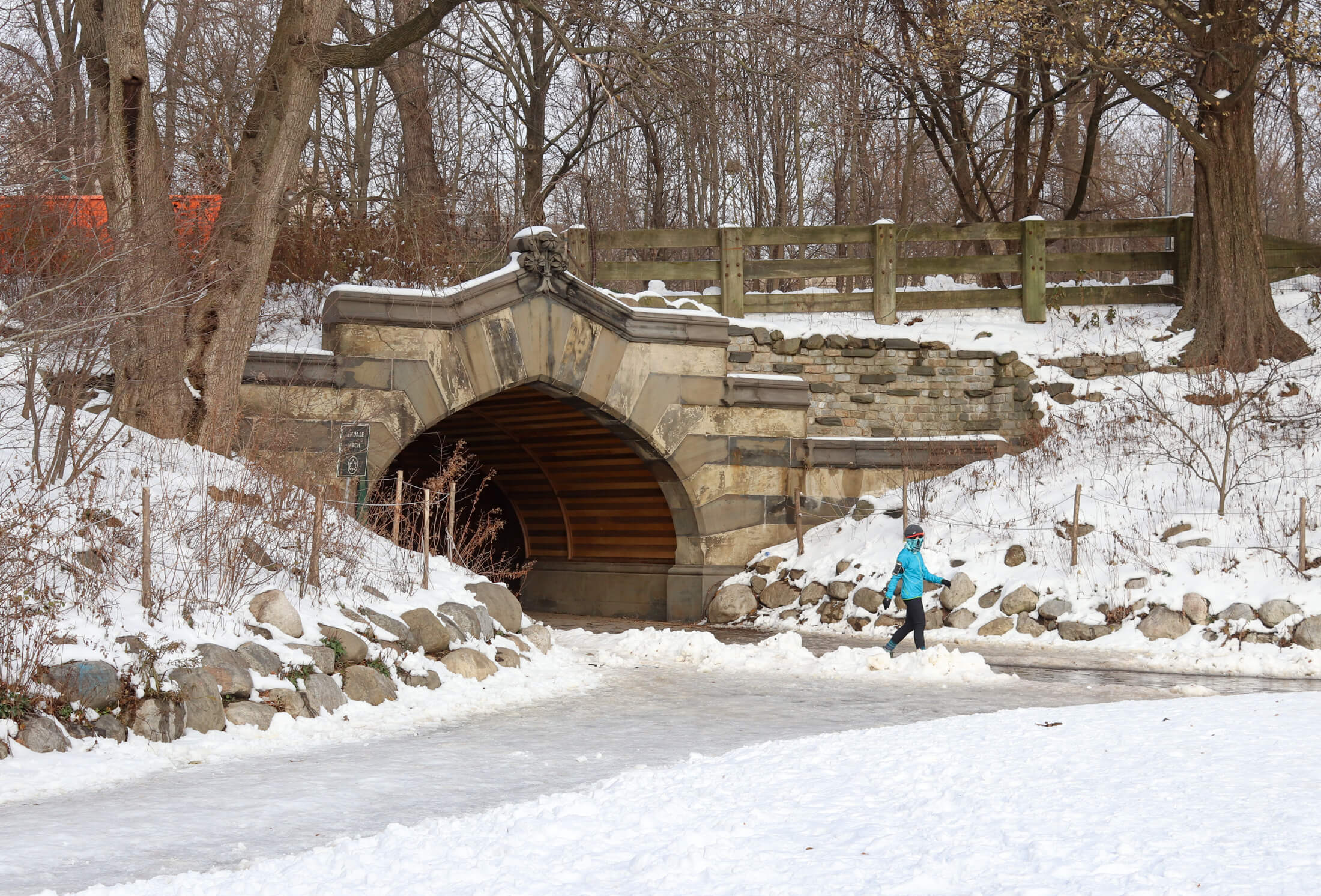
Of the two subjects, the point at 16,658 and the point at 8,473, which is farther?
the point at 8,473

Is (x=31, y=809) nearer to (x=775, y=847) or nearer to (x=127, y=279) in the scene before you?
(x=775, y=847)

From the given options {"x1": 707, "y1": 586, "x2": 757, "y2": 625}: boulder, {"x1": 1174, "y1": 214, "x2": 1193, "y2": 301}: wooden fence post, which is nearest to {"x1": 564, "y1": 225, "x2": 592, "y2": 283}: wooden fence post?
{"x1": 707, "y1": 586, "x2": 757, "y2": 625}: boulder

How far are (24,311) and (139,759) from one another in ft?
13.7

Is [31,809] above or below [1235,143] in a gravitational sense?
below

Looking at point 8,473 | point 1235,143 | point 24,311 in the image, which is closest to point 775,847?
point 8,473

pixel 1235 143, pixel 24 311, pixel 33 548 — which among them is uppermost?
pixel 1235 143

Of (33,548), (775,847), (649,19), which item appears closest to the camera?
(775,847)

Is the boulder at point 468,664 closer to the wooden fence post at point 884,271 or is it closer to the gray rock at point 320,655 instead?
the gray rock at point 320,655

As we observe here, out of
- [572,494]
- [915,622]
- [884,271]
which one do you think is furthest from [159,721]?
[884,271]

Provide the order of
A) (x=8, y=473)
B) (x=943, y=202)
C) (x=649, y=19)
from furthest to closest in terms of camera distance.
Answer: (x=943, y=202)
(x=649, y=19)
(x=8, y=473)

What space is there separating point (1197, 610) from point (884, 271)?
7.39 meters

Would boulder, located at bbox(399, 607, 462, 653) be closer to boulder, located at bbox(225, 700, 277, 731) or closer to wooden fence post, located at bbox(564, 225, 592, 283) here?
boulder, located at bbox(225, 700, 277, 731)

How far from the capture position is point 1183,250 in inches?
720

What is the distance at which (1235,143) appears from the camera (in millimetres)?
17172
